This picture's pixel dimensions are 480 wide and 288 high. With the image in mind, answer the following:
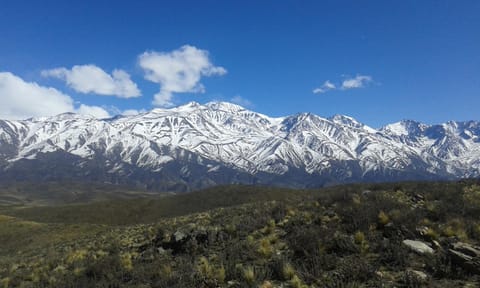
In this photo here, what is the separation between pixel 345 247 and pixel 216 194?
141 metres

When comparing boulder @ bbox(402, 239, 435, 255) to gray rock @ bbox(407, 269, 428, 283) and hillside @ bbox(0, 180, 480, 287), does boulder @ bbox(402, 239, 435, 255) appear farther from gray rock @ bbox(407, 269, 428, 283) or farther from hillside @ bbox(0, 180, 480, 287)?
gray rock @ bbox(407, 269, 428, 283)

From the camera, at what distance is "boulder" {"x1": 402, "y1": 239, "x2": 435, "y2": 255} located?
33.7 feet

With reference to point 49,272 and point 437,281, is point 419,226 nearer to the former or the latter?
point 437,281

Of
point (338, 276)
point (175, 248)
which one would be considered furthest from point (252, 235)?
point (338, 276)

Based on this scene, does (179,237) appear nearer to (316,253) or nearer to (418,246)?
(316,253)

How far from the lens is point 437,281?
8.70 m

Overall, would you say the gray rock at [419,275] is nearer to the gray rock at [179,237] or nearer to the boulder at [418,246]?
the boulder at [418,246]

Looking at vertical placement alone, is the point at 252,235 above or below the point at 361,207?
below

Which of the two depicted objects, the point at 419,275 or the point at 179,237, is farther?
the point at 179,237

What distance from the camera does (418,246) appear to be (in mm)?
10617

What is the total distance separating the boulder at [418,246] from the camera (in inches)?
404

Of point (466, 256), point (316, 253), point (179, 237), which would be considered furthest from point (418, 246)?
point (179, 237)

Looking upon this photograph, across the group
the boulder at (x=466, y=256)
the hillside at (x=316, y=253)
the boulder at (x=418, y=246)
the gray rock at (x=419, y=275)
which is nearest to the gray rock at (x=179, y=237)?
the hillside at (x=316, y=253)

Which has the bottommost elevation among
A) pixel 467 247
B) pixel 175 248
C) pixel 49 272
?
pixel 49 272
